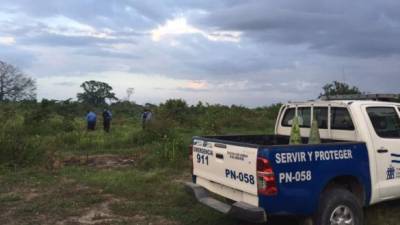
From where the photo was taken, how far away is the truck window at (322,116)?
23.5 ft

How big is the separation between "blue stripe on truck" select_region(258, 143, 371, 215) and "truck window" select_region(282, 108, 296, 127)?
1.71 metres

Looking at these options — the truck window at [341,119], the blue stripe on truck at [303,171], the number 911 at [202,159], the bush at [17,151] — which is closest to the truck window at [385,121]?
the truck window at [341,119]

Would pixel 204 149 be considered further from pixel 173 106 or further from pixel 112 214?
pixel 173 106

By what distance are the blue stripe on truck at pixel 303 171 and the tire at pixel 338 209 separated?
124mm

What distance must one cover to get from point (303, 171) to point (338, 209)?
29.6 inches

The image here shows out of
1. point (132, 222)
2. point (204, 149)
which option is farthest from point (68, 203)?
point (204, 149)

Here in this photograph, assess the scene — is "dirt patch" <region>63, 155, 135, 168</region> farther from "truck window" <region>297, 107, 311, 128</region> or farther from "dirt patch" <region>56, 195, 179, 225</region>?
"truck window" <region>297, 107, 311, 128</region>

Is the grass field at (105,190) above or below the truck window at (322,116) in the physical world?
below

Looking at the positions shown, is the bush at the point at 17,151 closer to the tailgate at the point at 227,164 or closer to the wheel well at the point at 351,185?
the tailgate at the point at 227,164

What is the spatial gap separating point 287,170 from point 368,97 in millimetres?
3040

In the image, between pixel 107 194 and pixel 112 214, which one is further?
pixel 107 194

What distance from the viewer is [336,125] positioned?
7000 mm

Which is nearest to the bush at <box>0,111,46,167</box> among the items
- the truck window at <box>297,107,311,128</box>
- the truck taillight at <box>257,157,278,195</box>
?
the truck window at <box>297,107,311,128</box>

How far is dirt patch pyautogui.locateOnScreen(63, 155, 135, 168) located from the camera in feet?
43.1
